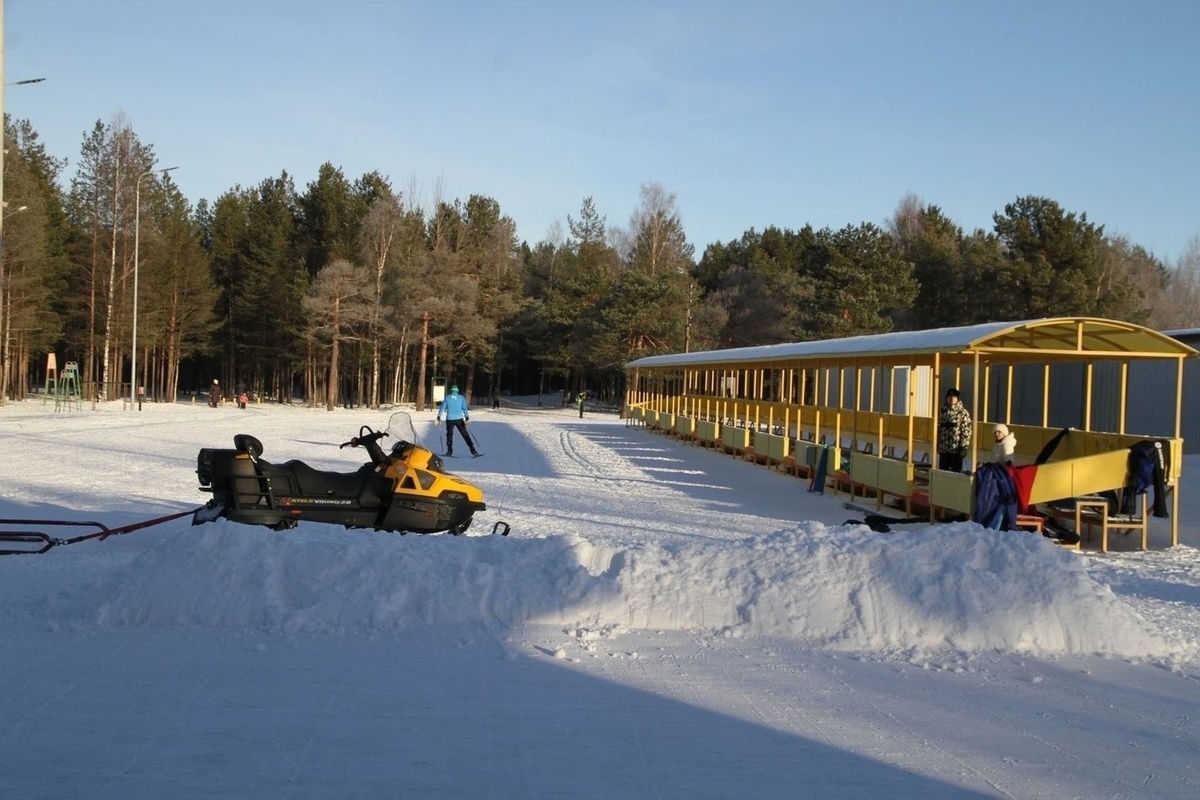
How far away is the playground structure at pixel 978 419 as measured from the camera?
39.7ft

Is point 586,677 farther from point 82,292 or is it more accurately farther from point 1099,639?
point 82,292

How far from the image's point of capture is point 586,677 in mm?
5605

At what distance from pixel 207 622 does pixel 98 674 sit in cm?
101

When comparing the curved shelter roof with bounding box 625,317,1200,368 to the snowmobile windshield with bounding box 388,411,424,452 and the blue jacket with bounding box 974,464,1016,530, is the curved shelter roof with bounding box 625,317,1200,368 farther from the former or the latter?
the snowmobile windshield with bounding box 388,411,424,452

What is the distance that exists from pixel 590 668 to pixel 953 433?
9368mm

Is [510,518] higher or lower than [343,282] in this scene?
lower

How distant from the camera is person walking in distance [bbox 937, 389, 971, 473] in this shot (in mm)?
13711

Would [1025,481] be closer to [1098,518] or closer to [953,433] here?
[1098,518]

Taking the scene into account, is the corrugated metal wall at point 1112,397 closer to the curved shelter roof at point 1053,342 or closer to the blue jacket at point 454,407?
the curved shelter roof at point 1053,342

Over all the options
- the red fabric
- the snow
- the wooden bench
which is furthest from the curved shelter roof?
the snow

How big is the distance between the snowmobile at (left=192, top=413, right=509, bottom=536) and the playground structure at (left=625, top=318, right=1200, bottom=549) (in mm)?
6366

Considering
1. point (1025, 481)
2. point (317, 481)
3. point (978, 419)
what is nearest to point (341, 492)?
point (317, 481)

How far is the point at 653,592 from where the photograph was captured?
6.88 meters

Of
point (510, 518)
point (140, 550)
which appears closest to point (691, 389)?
point (510, 518)
